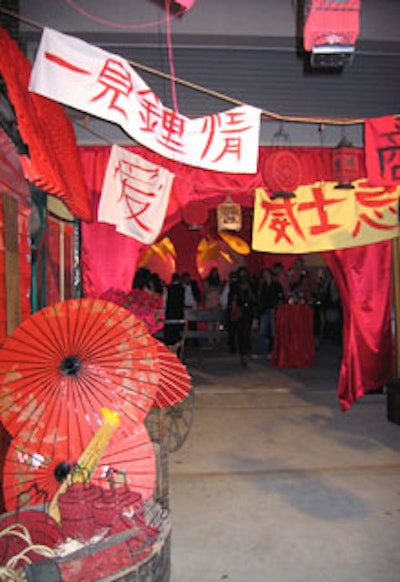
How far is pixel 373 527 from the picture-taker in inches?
149

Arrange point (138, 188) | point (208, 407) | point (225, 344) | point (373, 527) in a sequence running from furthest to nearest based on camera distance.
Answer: point (225, 344), point (208, 407), point (138, 188), point (373, 527)

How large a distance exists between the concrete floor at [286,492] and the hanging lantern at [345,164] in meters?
2.89

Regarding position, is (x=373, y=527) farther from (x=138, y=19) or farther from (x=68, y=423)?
(x=138, y=19)

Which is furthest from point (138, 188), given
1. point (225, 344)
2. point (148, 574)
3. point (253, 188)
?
point (225, 344)

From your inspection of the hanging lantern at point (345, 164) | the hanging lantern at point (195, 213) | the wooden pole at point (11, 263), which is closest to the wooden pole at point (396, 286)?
the hanging lantern at point (345, 164)

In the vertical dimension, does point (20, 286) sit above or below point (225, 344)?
above

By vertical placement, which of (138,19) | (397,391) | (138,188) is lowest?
(397,391)

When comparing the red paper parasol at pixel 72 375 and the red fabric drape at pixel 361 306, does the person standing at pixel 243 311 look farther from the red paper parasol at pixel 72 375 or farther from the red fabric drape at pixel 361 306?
the red paper parasol at pixel 72 375

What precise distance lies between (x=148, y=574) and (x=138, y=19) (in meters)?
6.07

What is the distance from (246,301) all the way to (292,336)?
1.22 m

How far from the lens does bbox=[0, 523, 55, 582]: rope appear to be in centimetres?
206

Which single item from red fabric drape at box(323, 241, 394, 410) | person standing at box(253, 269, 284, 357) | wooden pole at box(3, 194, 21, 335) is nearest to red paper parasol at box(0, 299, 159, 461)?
wooden pole at box(3, 194, 21, 335)

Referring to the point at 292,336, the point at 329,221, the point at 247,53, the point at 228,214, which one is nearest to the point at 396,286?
the point at 329,221

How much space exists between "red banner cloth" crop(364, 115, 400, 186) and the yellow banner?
658 millimetres
